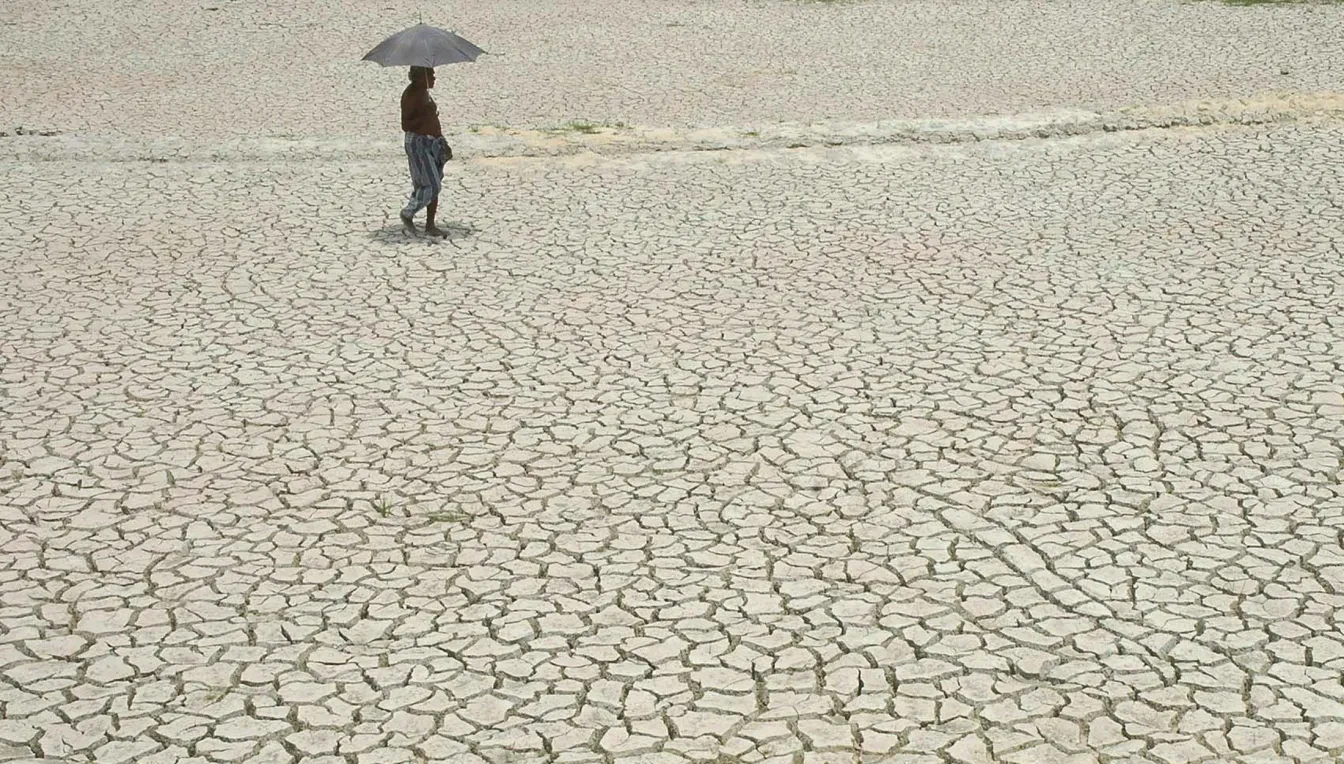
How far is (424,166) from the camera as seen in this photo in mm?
10109

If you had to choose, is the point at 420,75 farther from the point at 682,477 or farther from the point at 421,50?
the point at 682,477

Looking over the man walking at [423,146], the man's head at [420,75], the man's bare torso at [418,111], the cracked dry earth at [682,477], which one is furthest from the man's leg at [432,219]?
the man's head at [420,75]

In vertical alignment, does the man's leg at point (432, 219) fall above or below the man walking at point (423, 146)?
below

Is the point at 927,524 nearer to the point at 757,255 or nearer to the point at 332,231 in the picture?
the point at 757,255

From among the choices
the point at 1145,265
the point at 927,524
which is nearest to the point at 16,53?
the point at 1145,265

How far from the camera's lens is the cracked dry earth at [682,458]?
500cm

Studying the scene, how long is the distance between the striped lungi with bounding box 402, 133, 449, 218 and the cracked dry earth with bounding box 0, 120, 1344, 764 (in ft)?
1.43

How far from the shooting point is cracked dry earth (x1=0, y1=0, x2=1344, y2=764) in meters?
5.00

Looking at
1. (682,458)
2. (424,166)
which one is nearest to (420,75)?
(424,166)

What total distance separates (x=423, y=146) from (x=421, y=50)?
2.21 ft

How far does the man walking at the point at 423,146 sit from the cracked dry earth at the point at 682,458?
0.25m

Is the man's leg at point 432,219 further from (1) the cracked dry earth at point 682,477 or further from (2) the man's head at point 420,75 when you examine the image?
(2) the man's head at point 420,75

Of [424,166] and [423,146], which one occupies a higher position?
[423,146]

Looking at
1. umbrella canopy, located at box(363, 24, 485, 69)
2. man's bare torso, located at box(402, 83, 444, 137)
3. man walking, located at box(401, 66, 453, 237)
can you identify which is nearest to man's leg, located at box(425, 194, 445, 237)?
man walking, located at box(401, 66, 453, 237)
